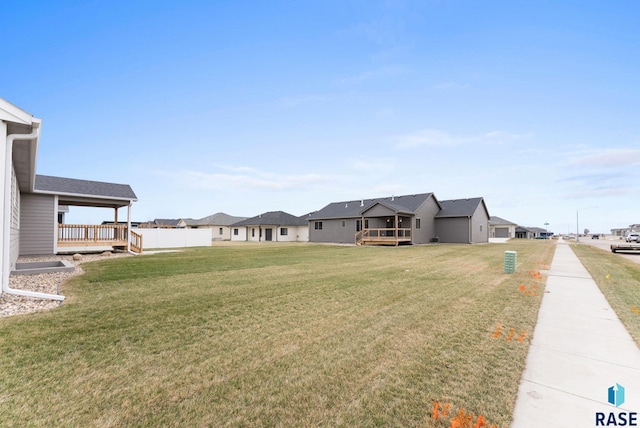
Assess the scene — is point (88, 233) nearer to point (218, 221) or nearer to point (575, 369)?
point (575, 369)

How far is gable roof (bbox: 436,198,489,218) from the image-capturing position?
95.0 ft

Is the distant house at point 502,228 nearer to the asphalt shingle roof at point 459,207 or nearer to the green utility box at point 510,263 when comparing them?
the asphalt shingle roof at point 459,207

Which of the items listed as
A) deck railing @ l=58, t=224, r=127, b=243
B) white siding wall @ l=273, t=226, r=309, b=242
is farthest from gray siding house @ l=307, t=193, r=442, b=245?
deck railing @ l=58, t=224, r=127, b=243

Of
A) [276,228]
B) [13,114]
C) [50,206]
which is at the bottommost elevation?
[276,228]

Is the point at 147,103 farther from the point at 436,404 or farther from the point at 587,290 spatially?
the point at 587,290

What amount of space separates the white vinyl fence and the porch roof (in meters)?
5.65

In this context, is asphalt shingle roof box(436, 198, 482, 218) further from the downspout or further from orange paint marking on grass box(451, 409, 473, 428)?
the downspout

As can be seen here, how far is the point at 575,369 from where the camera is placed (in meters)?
3.09

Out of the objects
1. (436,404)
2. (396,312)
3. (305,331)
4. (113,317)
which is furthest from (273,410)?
(113,317)

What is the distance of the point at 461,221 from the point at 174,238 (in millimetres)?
27518

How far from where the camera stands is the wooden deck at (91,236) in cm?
1548

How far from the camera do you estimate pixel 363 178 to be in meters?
38.0

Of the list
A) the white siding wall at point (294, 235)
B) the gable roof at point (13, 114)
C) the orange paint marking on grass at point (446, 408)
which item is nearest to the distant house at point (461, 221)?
the white siding wall at point (294, 235)

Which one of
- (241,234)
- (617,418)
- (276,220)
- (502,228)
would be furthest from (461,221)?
(502,228)
